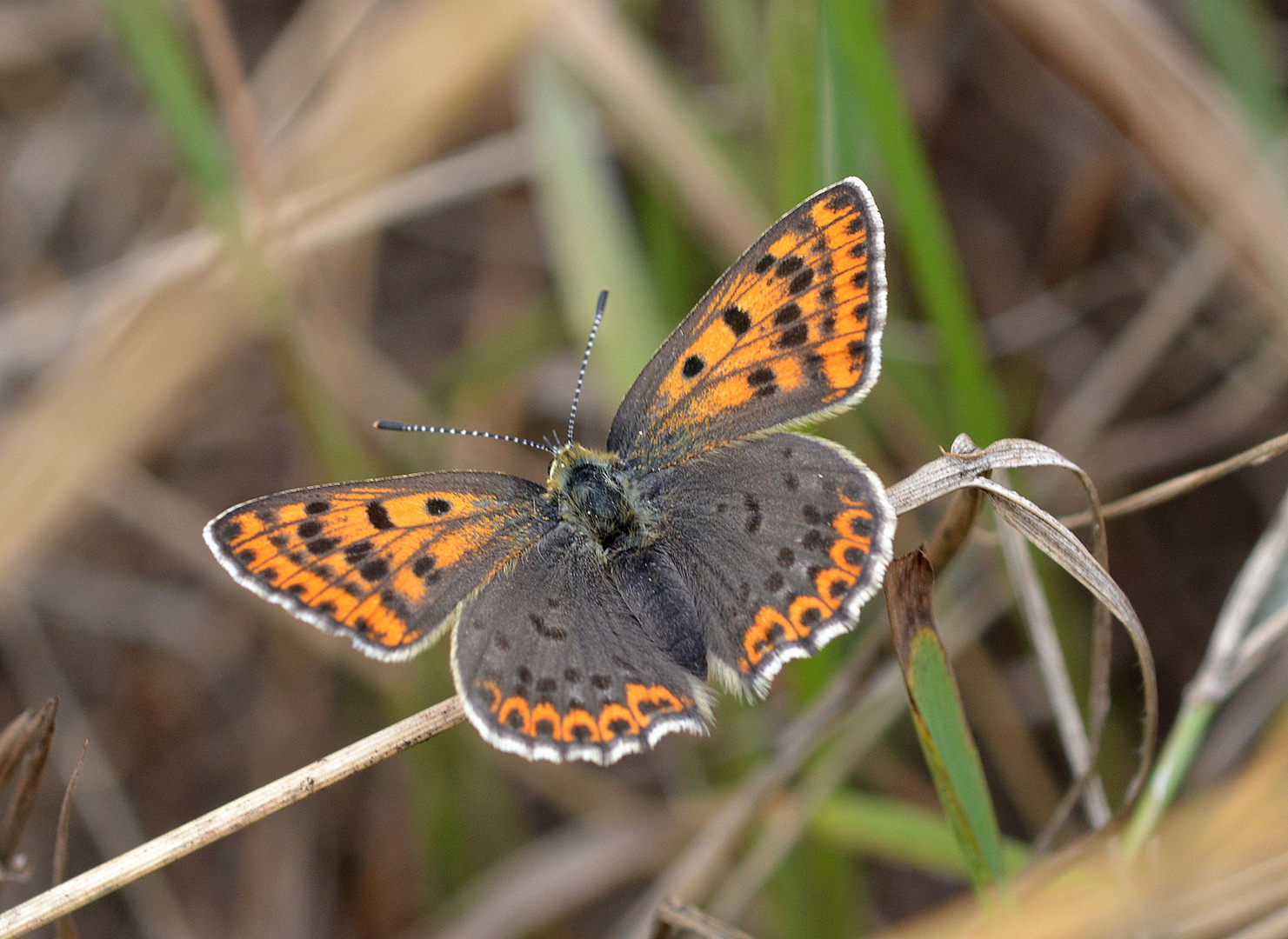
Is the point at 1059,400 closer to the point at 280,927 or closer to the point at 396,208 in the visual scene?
the point at 396,208

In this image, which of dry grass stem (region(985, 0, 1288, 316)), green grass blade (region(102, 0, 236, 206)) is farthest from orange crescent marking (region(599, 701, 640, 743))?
dry grass stem (region(985, 0, 1288, 316))

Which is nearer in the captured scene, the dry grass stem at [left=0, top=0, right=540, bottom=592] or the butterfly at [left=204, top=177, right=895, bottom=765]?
the butterfly at [left=204, top=177, right=895, bottom=765]

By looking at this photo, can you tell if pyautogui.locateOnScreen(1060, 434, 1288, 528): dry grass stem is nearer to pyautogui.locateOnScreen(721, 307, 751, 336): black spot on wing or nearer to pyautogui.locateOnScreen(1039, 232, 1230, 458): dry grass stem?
pyautogui.locateOnScreen(721, 307, 751, 336): black spot on wing

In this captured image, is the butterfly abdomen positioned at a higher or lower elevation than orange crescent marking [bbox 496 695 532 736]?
lower

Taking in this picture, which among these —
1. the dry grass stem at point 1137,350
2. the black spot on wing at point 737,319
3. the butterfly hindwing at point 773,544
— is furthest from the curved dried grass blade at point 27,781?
the dry grass stem at point 1137,350

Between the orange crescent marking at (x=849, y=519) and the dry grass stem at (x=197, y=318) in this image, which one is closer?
the orange crescent marking at (x=849, y=519)

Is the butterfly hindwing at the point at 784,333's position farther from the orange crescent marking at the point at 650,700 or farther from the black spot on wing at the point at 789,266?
the orange crescent marking at the point at 650,700
